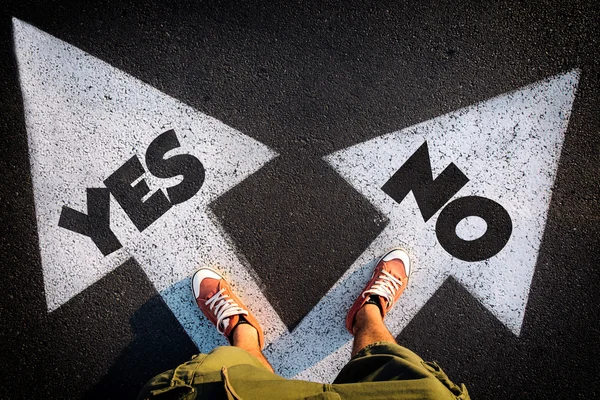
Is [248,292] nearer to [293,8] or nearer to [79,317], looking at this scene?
[79,317]

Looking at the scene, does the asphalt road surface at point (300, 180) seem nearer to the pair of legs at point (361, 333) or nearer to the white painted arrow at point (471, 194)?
the white painted arrow at point (471, 194)

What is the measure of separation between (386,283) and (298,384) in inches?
40.3

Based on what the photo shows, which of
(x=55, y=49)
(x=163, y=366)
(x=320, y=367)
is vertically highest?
(x=55, y=49)

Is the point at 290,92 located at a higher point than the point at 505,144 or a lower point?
higher

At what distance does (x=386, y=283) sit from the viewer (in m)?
2.45

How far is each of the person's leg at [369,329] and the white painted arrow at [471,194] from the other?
0.17m

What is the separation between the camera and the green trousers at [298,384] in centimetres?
155

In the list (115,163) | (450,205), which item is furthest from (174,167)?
(450,205)

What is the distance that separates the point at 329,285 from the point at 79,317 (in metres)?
1.77

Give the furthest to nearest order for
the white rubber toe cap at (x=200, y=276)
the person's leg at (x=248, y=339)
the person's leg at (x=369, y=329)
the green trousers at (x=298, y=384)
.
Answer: the white rubber toe cap at (x=200, y=276) → the person's leg at (x=248, y=339) → the person's leg at (x=369, y=329) → the green trousers at (x=298, y=384)

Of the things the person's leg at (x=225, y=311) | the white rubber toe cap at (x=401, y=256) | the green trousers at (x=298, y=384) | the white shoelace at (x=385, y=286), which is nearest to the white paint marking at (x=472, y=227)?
the white rubber toe cap at (x=401, y=256)

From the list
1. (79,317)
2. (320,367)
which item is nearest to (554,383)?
(320,367)

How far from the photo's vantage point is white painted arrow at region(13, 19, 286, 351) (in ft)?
8.46

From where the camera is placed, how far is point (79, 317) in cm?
261
